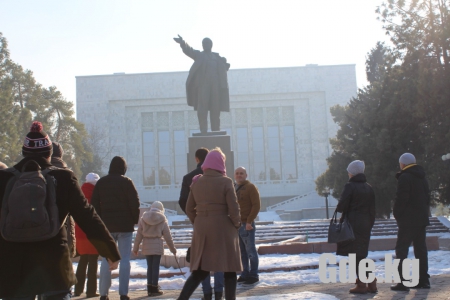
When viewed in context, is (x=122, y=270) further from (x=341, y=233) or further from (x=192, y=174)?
(x=341, y=233)

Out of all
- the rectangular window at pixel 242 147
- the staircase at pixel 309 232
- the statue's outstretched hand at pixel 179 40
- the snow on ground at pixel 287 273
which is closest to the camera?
the snow on ground at pixel 287 273

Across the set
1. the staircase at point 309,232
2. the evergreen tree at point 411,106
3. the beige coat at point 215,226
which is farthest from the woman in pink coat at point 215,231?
the evergreen tree at point 411,106

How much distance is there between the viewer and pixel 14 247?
2.80 meters

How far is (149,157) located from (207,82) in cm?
4182

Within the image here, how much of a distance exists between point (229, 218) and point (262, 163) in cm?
4927

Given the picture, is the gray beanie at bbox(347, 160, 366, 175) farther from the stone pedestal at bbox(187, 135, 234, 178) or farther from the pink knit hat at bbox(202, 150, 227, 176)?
the stone pedestal at bbox(187, 135, 234, 178)

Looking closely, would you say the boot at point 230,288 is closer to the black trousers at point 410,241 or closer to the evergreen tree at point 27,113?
the black trousers at point 410,241

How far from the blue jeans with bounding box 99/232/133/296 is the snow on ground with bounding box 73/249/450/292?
4.44ft

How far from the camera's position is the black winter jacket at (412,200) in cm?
593

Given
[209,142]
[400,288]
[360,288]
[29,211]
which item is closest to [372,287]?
[360,288]

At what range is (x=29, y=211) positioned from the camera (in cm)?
276

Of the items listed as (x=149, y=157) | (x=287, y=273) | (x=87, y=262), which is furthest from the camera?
(x=149, y=157)

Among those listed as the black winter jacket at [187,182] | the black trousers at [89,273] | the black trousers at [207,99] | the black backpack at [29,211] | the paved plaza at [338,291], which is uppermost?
the black trousers at [207,99]

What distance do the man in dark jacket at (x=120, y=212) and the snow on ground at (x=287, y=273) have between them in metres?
1.37
